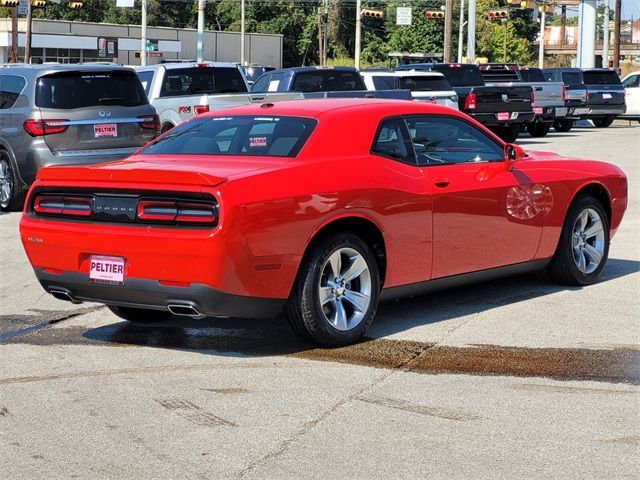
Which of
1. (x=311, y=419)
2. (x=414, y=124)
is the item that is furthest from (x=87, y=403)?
(x=414, y=124)

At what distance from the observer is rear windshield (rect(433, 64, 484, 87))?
29.8 meters

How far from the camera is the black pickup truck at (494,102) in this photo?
28.4 meters

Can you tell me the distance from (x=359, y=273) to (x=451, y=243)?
940mm

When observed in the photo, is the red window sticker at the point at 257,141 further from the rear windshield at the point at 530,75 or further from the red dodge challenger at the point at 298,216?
the rear windshield at the point at 530,75

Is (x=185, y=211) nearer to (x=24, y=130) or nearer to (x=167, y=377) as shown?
(x=167, y=377)

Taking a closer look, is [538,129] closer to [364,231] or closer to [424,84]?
[424,84]

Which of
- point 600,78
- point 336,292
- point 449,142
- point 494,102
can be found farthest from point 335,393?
point 600,78

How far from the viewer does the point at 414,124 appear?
27.8 feet

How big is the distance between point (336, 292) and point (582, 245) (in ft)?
9.92

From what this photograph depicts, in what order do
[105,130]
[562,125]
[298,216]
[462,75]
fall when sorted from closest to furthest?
[298,216] → [105,130] → [462,75] → [562,125]

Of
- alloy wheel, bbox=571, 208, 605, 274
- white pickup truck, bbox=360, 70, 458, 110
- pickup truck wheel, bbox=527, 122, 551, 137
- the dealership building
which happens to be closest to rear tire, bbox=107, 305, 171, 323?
alloy wheel, bbox=571, 208, 605, 274

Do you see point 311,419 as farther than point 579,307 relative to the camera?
No

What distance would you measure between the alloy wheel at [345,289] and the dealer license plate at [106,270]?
1201mm

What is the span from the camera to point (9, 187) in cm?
1514
